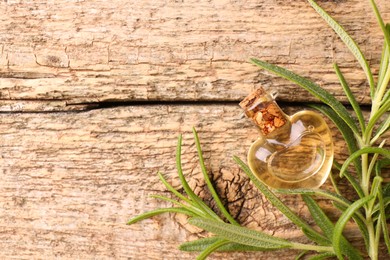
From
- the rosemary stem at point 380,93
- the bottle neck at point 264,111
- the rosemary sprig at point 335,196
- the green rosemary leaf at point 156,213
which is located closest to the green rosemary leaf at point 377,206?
the rosemary sprig at point 335,196

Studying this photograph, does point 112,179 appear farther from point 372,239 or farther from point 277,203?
point 372,239

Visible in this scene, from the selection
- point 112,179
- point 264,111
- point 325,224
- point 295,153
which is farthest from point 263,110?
point 112,179

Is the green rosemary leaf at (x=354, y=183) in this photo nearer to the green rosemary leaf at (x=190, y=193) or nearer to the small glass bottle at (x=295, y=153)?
the small glass bottle at (x=295, y=153)

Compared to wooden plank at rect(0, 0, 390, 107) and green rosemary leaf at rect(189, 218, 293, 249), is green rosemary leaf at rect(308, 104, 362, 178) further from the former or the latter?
green rosemary leaf at rect(189, 218, 293, 249)

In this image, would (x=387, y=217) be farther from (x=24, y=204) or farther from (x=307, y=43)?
(x=24, y=204)

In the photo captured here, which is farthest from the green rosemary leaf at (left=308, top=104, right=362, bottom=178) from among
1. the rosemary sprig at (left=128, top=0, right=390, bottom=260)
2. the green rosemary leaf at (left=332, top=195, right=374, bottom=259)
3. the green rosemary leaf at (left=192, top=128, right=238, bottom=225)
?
the green rosemary leaf at (left=192, top=128, right=238, bottom=225)
